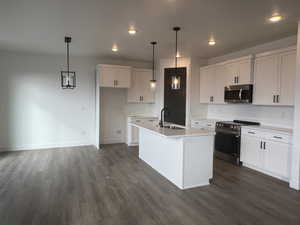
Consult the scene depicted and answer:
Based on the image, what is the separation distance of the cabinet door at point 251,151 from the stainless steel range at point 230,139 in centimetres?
12

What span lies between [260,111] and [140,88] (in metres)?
3.53

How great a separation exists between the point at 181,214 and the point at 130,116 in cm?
415

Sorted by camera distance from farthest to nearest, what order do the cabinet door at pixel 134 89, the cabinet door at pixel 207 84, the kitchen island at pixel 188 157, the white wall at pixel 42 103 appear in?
1. the cabinet door at pixel 134 89
2. the cabinet door at pixel 207 84
3. the white wall at pixel 42 103
4. the kitchen island at pixel 188 157

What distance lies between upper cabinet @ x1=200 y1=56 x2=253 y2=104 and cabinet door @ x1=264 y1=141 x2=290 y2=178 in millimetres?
1532

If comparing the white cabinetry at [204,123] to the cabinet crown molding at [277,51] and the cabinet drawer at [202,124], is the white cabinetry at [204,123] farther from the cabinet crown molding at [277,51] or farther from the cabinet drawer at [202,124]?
the cabinet crown molding at [277,51]

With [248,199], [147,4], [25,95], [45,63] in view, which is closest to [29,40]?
[45,63]

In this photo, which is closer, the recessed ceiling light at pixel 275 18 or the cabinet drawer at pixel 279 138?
the recessed ceiling light at pixel 275 18

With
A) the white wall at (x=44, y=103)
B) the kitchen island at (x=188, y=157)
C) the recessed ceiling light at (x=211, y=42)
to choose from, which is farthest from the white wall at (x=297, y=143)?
the white wall at (x=44, y=103)

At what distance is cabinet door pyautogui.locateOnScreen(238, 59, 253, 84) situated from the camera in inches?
183

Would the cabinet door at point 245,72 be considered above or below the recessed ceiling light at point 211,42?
below

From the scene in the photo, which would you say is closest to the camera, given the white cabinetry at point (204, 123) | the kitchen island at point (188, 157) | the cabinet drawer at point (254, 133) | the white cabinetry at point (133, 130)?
the kitchen island at point (188, 157)

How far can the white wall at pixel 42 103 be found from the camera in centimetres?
562

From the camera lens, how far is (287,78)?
3945 millimetres

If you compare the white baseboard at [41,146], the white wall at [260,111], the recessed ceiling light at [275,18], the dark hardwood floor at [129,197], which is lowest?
the dark hardwood floor at [129,197]
